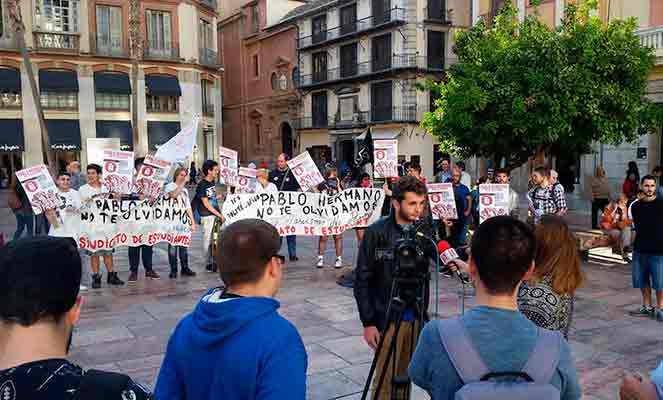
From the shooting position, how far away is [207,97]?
37969 millimetres

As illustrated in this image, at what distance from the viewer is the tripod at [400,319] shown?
3141 millimetres

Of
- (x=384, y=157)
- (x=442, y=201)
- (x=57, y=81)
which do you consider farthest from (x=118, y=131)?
(x=442, y=201)

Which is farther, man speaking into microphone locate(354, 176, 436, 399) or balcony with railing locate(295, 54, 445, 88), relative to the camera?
balcony with railing locate(295, 54, 445, 88)

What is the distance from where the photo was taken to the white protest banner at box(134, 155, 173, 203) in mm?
8836

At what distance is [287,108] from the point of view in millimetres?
44812

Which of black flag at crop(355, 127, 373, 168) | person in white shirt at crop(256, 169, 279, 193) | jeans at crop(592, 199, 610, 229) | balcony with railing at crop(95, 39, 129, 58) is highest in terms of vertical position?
balcony with railing at crop(95, 39, 129, 58)

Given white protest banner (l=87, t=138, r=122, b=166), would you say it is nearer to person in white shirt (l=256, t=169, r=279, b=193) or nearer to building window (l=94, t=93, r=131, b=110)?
person in white shirt (l=256, t=169, r=279, b=193)

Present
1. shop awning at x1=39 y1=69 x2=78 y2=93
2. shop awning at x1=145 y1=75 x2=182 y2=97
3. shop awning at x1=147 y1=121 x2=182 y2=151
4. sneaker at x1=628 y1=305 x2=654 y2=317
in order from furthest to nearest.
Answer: shop awning at x1=147 y1=121 x2=182 y2=151
shop awning at x1=145 y1=75 x2=182 y2=97
shop awning at x1=39 y1=69 x2=78 y2=93
sneaker at x1=628 y1=305 x2=654 y2=317

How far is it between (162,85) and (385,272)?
32857mm

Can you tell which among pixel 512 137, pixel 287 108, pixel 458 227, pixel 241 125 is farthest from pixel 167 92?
pixel 458 227

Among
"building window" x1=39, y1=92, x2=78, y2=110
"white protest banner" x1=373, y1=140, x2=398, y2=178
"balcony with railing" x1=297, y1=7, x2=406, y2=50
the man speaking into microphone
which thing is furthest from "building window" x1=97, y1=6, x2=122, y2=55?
the man speaking into microphone

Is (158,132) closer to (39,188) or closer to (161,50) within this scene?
(161,50)

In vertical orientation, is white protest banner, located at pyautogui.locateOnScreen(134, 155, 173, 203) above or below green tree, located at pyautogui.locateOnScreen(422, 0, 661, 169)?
below

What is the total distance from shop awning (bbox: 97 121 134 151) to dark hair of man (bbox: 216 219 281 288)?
108 ft
